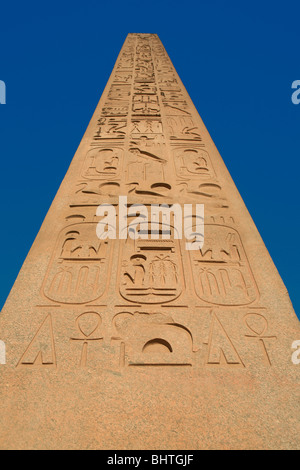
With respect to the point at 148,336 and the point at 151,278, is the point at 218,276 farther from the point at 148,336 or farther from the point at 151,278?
the point at 148,336

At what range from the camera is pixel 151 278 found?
2.91 m

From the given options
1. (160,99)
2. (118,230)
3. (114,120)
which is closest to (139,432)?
(118,230)

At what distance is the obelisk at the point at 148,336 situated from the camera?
2.07m

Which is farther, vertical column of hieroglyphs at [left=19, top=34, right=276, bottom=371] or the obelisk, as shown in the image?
vertical column of hieroglyphs at [left=19, top=34, right=276, bottom=371]

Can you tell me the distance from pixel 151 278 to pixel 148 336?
48cm

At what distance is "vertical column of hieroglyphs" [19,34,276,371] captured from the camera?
8.04 ft

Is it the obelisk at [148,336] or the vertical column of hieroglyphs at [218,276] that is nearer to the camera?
the obelisk at [148,336]

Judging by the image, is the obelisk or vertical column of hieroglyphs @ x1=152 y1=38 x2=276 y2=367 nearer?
the obelisk

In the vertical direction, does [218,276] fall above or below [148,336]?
above

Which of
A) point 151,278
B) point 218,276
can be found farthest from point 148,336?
point 218,276

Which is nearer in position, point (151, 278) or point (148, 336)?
point (148, 336)

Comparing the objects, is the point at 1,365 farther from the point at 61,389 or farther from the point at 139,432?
the point at 139,432
